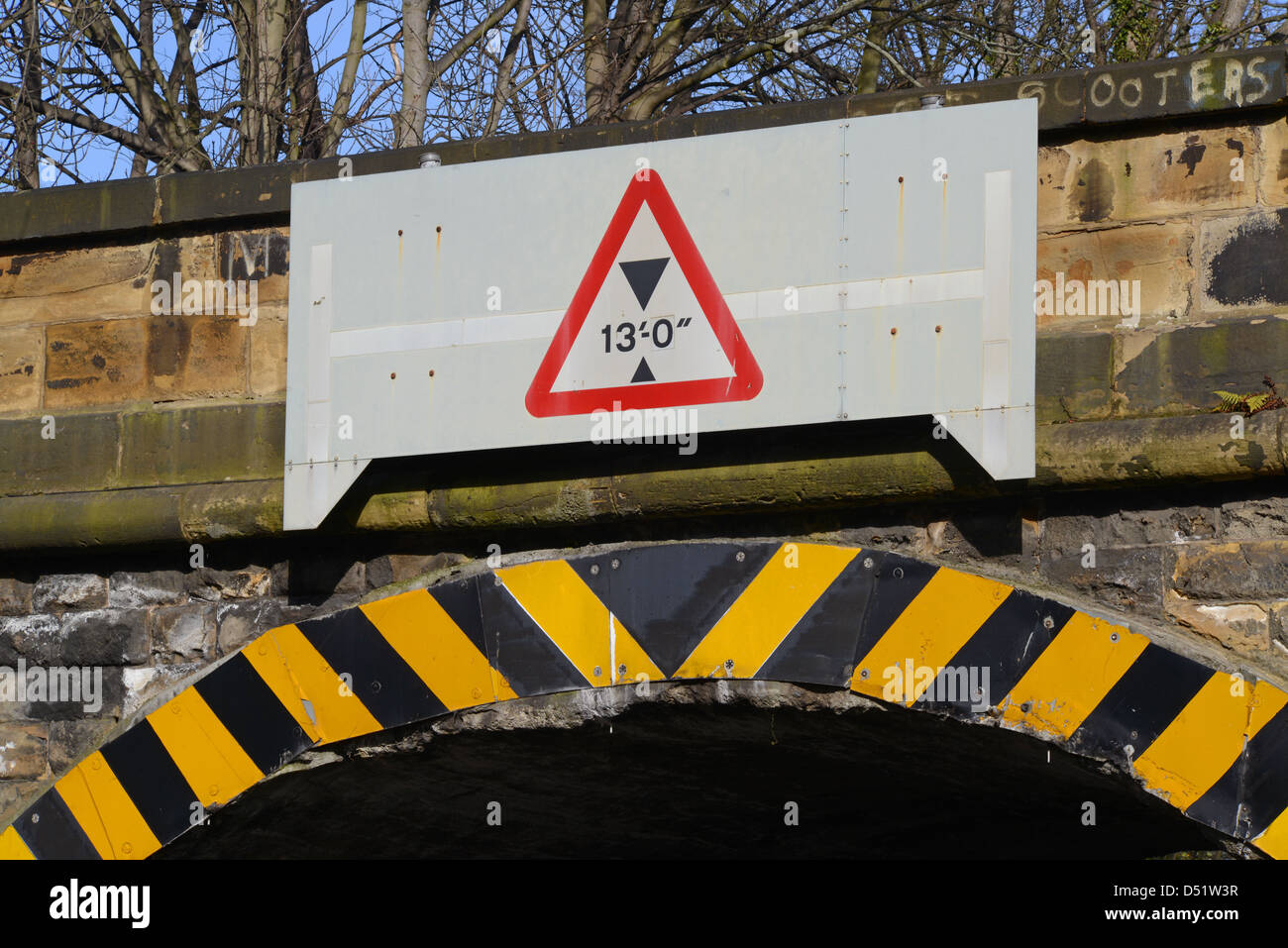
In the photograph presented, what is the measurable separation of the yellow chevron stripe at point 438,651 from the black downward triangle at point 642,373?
2.71ft

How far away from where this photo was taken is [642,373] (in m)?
4.64

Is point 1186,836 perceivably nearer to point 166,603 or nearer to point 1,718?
point 166,603

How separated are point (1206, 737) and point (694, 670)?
4.07 ft

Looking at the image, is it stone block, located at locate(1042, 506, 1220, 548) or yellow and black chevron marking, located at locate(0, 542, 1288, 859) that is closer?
yellow and black chevron marking, located at locate(0, 542, 1288, 859)

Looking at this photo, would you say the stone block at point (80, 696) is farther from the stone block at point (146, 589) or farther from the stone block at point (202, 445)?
the stone block at point (202, 445)

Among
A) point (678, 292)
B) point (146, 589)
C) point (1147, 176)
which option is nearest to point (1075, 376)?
point (1147, 176)

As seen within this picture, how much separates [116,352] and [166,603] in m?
0.77

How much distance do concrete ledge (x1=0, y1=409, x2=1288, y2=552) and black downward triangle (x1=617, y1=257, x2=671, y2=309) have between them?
1.49ft

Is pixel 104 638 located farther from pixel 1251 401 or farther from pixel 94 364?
pixel 1251 401

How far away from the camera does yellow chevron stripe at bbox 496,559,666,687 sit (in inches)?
184

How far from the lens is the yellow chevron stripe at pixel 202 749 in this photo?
16.6 ft

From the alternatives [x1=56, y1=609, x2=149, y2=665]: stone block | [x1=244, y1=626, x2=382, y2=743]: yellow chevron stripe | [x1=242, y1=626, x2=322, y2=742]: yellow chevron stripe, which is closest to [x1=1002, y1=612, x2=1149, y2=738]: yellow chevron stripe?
[x1=244, y1=626, x2=382, y2=743]: yellow chevron stripe

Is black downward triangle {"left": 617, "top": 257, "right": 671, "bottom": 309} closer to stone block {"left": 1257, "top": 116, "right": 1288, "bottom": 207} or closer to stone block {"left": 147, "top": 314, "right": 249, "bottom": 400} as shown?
stone block {"left": 147, "top": 314, "right": 249, "bottom": 400}

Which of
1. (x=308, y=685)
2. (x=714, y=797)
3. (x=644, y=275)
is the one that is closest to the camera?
(x=644, y=275)
